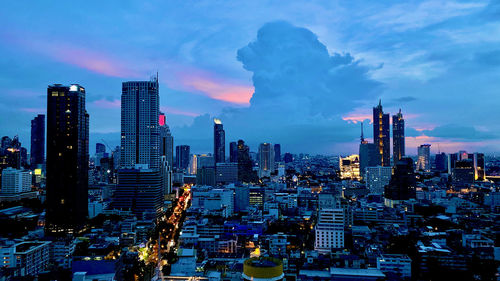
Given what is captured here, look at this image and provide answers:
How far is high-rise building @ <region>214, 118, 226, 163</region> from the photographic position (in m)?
72.9

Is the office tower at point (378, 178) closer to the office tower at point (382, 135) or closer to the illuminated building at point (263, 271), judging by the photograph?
the office tower at point (382, 135)

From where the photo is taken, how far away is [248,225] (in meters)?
21.4

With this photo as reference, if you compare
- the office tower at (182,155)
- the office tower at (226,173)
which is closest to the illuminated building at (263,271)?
the office tower at (226,173)

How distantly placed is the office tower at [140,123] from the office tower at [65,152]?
50.4 feet

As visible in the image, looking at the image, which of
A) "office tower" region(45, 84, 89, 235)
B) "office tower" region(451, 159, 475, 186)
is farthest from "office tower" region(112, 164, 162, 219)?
"office tower" region(451, 159, 475, 186)

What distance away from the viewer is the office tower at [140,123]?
4150cm

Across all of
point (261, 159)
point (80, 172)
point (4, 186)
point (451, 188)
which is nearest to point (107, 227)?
point (80, 172)

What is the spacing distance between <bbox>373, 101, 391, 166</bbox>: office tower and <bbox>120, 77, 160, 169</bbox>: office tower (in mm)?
40699

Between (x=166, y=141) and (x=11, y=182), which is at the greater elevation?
(x=166, y=141)

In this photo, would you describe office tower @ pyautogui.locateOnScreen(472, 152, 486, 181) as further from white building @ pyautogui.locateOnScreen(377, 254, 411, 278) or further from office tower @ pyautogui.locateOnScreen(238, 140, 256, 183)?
white building @ pyautogui.locateOnScreen(377, 254, 411, 278)

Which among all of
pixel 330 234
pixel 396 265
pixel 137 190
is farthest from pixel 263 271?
pixel 137 190

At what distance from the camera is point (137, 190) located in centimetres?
2895

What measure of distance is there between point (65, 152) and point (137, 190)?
5.76 metres

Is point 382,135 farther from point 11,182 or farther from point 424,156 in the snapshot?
point 11,182
